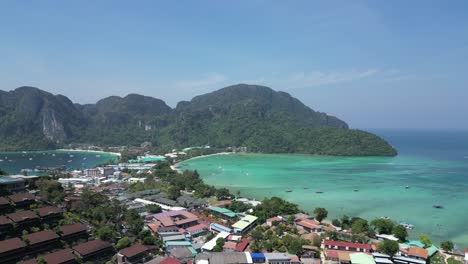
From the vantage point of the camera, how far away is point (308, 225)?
2178 cm

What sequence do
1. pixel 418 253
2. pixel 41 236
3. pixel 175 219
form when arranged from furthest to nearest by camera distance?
1. pixel 175 219
2. pixel 418 253
3. pixel 41 236

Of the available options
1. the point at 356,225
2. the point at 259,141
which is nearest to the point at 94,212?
the point at 356,225

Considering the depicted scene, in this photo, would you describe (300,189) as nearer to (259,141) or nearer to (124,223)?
(124,223)

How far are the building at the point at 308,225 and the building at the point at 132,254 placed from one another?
10.3 m

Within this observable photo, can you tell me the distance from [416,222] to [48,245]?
962 inches

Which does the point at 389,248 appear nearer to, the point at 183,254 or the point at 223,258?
the point at 223,258

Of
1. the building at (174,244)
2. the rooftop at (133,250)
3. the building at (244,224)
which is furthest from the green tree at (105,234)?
the building at (244,224)

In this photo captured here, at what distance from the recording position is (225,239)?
19.8m

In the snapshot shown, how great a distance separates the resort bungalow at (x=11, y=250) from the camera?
45.8 feet

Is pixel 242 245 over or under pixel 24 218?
under

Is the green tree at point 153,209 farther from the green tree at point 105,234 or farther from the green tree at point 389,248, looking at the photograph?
the green tree at point 389,248

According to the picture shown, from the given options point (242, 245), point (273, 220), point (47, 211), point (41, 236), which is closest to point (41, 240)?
point (41, 236)

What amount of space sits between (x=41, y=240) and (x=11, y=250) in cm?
134

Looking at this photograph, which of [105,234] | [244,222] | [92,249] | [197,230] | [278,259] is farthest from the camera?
[244,222]
